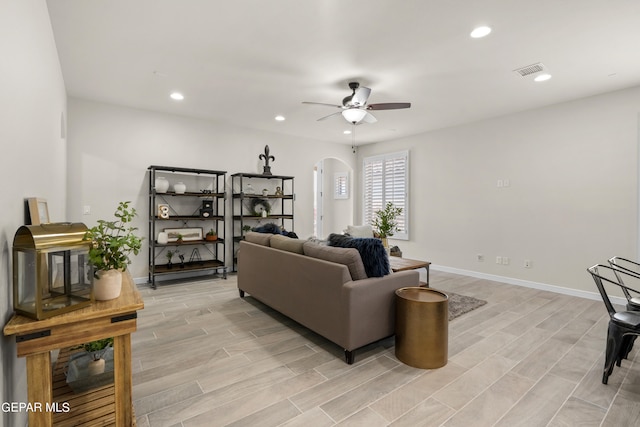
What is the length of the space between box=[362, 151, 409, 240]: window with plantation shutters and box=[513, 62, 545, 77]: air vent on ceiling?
3.22 meters

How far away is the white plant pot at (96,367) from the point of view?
2.00m

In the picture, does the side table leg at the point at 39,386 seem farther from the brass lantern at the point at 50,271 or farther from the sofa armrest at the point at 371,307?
the sofa armrest at the point at 371,307

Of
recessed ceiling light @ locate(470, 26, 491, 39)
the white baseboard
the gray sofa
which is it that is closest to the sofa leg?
the gray sofa

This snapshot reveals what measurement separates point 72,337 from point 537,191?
5779mm

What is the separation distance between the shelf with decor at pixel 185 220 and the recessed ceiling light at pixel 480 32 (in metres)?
4.19

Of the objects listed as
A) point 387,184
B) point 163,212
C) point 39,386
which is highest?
point 387,184

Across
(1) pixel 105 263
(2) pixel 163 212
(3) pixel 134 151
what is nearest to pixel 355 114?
(1) pixel 105 263

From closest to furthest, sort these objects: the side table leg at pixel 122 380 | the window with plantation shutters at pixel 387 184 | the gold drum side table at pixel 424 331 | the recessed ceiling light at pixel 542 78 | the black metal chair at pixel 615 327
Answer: the side table leg at pixel 122 380 → the black metal chair at pixel 615 327 → the gold drum side table at pixel 424 331 → the recessed ceiling light at pixel 542 78 → the window with plantation shutters at pixel 387 184

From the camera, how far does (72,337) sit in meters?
1.33

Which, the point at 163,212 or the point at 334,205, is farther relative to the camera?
the point at 334,205

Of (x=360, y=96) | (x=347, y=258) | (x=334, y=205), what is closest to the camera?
(x=347, y=258)

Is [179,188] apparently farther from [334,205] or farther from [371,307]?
[334,205]

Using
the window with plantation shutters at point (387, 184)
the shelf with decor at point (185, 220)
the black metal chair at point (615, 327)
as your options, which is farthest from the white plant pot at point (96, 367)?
the window with plantation shutters at point (387, 184)

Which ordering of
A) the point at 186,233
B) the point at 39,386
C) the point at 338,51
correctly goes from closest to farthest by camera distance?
the point at 39,386 → the point at 338,51 → the point at 186,233
